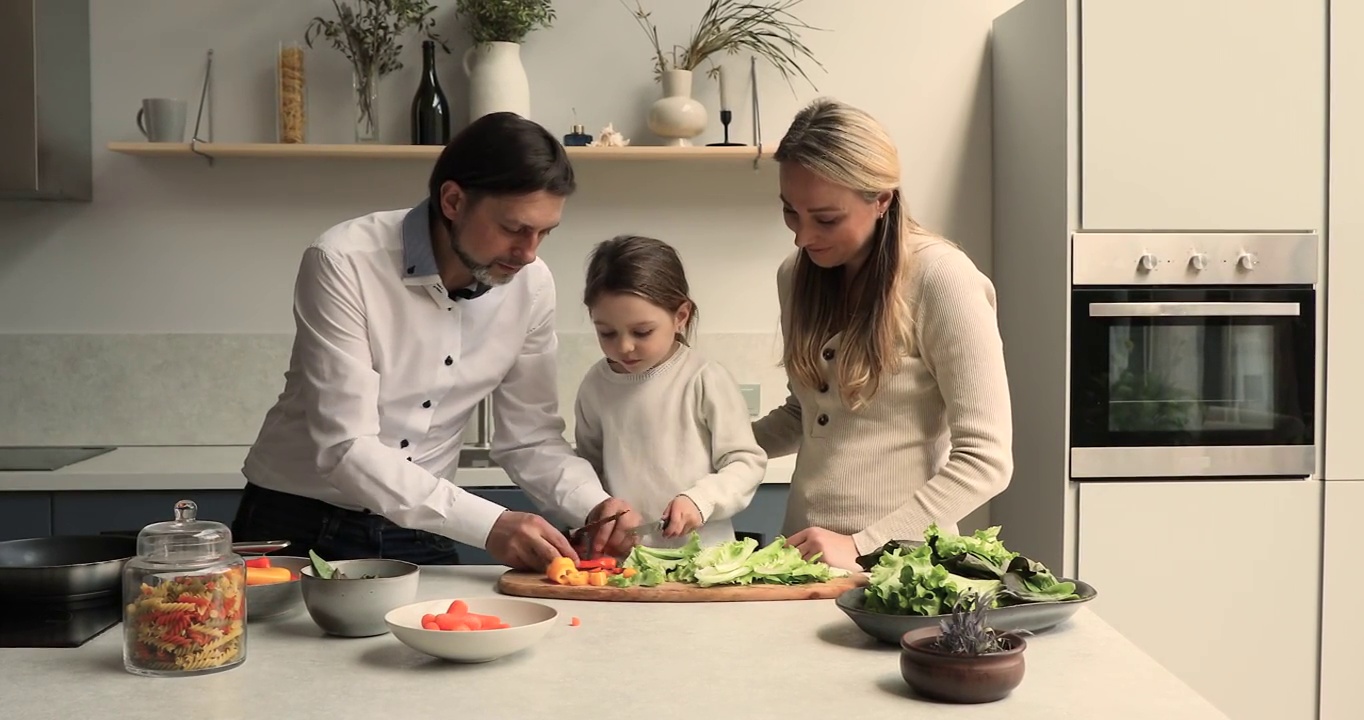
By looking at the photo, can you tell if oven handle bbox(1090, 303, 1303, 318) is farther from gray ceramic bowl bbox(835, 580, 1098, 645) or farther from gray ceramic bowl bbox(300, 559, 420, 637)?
→ gray ceramic bowl bbox(300, 559, 420, 637)

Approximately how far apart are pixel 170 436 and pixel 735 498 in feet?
6.95

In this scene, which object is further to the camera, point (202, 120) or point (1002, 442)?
point (202, 120)

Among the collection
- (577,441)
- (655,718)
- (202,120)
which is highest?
(202,120)

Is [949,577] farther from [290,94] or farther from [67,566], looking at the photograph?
[290,94]

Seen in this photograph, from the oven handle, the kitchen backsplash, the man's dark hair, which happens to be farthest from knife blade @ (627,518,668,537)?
the oven handle

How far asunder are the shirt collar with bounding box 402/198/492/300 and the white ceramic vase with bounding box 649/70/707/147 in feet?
4.71

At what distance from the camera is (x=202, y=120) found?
3680 millimetres

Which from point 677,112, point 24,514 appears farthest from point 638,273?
point 24,514

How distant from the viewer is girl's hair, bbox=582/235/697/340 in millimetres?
2328

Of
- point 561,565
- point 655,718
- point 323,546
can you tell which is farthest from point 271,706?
point 323,546

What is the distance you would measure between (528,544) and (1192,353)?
204 cm

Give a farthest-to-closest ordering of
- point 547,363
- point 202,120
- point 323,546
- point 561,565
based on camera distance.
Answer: point 202,120 < point 547,363 < point 323,546 < point 561,565

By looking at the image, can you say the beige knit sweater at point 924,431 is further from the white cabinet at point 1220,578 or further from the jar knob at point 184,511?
the white cabinet at point 1220,578

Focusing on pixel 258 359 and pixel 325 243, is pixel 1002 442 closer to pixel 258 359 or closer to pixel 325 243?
pixel 325 243
